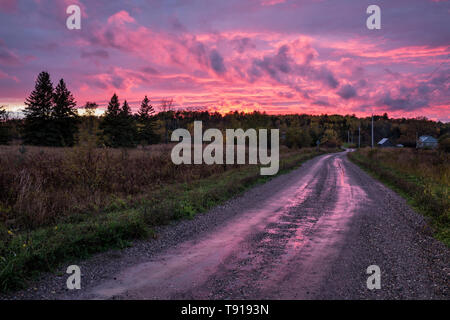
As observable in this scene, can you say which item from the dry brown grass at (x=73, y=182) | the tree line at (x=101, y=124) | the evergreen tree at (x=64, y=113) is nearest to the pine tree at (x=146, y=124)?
the tree line at (x=101, y=124)

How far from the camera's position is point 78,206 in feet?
27.8

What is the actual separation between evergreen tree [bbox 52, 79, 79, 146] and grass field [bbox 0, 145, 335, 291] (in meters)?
38.8

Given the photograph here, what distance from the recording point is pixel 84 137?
12.1 m

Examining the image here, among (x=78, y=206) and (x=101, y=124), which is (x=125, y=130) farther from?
(x=78, y=206)

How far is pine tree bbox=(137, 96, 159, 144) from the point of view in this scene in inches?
2766

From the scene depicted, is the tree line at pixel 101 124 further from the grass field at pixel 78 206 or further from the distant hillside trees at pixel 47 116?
the grass field at pixel 78 206

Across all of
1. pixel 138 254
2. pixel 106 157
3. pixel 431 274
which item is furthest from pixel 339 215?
pixel 106 157

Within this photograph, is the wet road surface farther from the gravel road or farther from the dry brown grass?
the dry brown grass

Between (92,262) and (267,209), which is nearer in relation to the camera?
(92,262)

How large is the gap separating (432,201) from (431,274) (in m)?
6.13

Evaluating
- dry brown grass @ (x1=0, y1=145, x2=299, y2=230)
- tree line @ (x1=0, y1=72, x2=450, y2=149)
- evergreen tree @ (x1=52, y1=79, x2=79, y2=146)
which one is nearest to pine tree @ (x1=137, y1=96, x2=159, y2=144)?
tree line @ (x1=0, y1=72, x2=450, y2=149)

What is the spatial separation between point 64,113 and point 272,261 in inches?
2070

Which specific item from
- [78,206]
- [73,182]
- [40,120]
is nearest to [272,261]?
[78,206]
